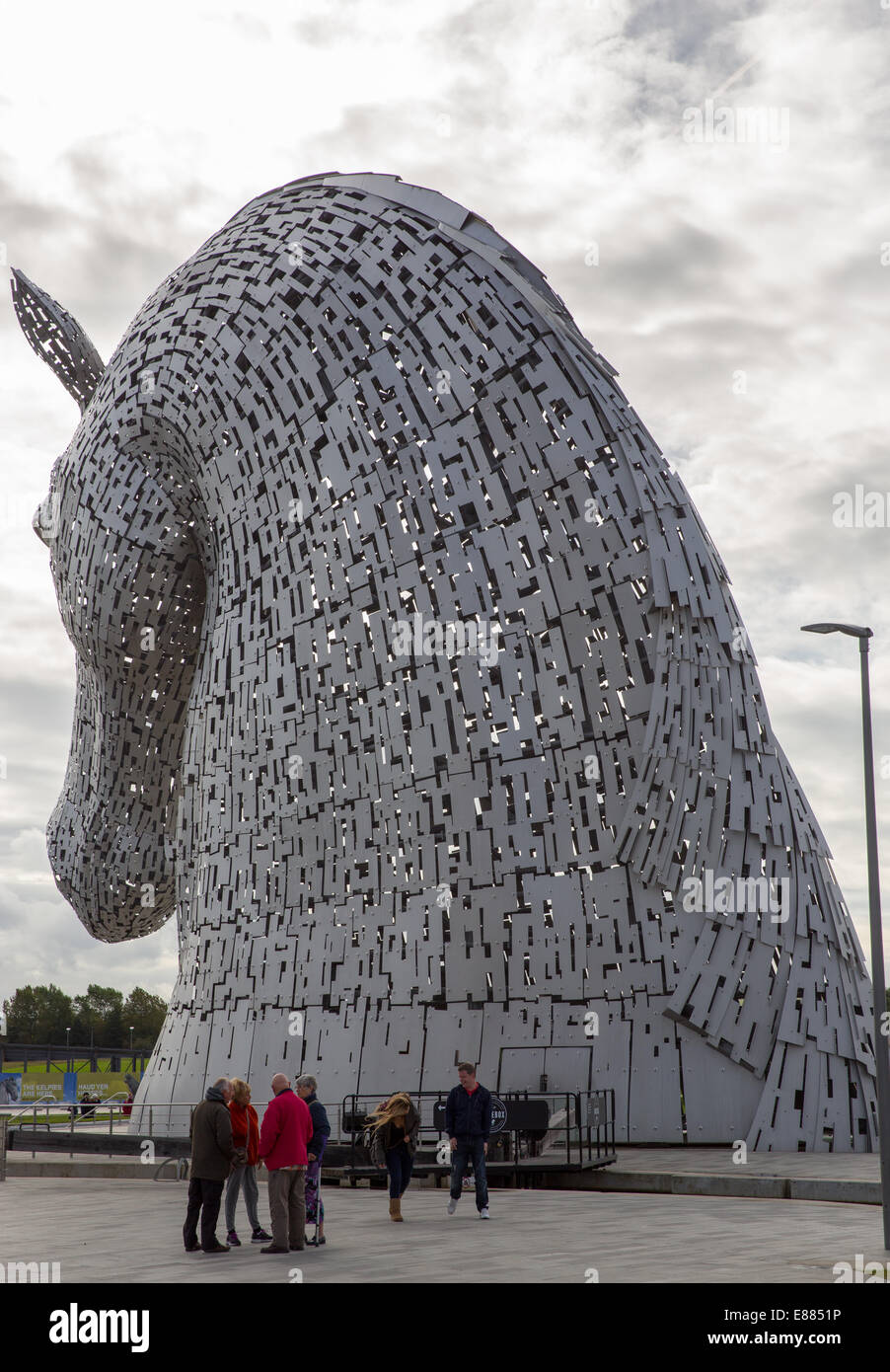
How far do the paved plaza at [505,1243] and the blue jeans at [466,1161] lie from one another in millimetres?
187

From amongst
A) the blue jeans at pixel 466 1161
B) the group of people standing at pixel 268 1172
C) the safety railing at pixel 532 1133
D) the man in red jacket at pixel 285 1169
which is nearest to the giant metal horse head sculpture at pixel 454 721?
the safety railing at pixel 532 1133

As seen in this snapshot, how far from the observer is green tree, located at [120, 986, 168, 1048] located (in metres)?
A: 97.9

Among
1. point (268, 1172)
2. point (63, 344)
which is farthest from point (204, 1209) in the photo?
point (63, 344)

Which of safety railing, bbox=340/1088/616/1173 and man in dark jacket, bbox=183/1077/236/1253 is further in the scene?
safety railing, bbox=340/1088/616/1173

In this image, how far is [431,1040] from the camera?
615 inches

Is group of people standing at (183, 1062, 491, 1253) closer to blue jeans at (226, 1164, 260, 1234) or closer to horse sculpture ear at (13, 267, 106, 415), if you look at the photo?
blue jeans at (226, 1164, 260, 1234)

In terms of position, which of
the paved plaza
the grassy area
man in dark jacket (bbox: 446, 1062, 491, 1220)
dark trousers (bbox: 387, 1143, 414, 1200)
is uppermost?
man in dark jacket (bbox: 446, 1062, 491, 1220)

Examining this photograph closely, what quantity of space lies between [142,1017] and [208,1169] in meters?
97.5

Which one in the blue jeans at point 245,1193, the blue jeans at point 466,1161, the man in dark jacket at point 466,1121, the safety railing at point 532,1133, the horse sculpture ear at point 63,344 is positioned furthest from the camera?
the horse sculpture ear at point 63,344

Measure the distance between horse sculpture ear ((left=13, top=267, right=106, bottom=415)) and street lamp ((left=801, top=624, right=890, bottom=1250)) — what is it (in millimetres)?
19471

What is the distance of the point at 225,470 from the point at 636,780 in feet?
25.2

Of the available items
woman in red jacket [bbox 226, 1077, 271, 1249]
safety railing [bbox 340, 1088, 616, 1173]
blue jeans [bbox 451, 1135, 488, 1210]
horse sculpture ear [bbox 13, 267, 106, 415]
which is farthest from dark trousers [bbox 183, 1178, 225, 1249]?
horse sculpture ear [bbox 13, 267, 106, 415]

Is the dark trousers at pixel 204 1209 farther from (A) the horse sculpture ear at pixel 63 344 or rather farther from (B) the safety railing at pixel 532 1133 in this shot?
(A) the horse sculpture ear at pixel 63 344

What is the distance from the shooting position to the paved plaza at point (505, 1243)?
6992mm
